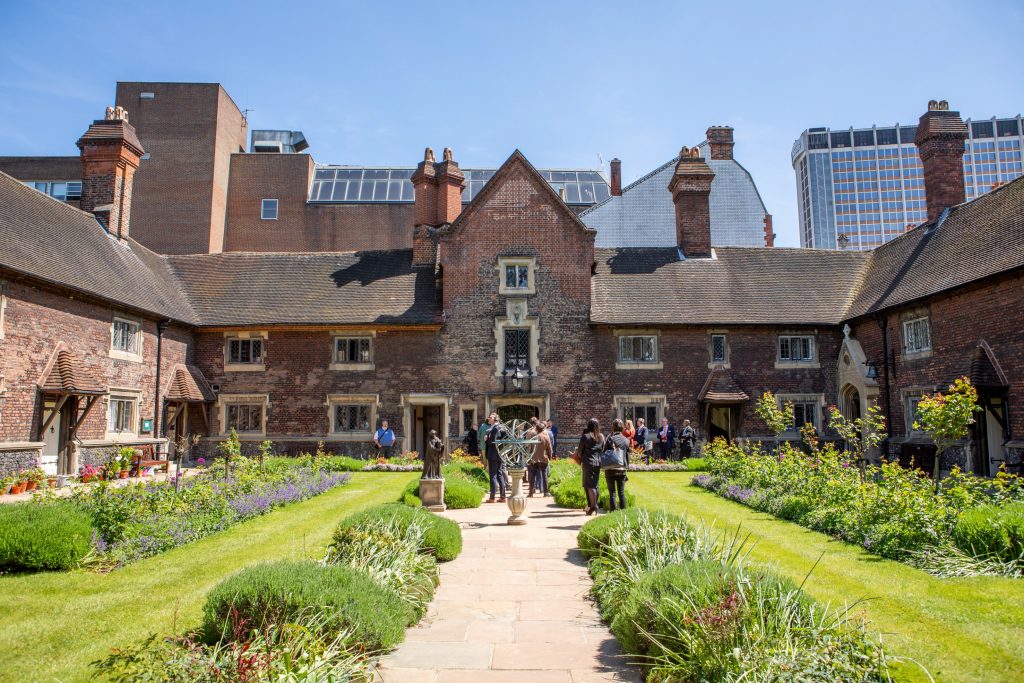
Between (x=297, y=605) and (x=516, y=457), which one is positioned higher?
(x=516, y=457)

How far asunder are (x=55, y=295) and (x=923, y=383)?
980 inches

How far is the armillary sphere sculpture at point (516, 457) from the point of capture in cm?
1316

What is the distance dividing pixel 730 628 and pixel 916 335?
68.6 feet

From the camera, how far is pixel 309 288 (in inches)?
1140

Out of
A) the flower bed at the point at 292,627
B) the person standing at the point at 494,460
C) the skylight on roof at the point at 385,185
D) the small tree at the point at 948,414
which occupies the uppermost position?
the skylight on roof at the point at 385,185

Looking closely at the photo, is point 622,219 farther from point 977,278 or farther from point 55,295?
point 55,295

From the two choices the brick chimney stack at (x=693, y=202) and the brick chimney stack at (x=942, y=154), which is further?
the brick chimney stack at (x=693, y=202)

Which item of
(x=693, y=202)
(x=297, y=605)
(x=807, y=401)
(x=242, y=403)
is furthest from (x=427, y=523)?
(x=693, y=202)

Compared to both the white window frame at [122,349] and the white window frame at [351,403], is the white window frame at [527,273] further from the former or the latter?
the white window frame at [122,349]

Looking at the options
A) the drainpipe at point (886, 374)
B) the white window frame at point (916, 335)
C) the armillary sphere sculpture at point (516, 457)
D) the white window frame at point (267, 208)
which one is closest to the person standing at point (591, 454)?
the armillary sphere sculpture at point (516, 457)

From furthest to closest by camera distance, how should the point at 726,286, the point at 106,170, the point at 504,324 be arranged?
the point at 726,286 → the point at 504,324 → the point at 106,170

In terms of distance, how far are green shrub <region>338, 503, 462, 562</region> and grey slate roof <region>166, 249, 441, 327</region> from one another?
17.1 metres

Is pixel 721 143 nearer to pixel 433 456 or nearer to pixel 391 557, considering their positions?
pixel 433 456

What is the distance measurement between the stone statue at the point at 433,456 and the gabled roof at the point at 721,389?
46.3 feet
